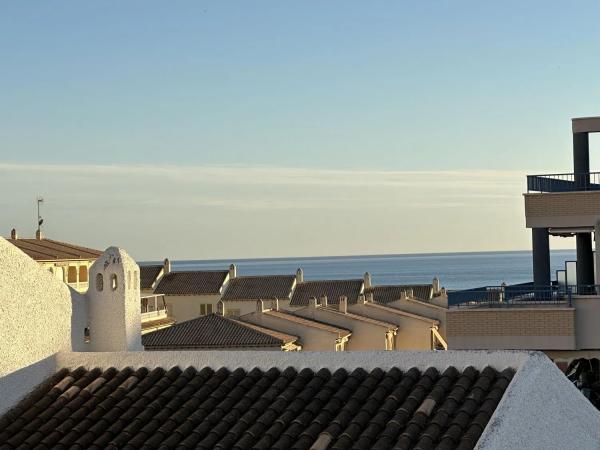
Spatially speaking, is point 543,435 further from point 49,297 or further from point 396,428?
point 49,297

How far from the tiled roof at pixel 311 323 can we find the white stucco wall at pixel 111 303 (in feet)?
134

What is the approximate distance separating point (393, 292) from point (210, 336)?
110 ft

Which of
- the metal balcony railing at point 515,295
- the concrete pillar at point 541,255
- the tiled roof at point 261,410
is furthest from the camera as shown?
the concrete pillar at point 541,255

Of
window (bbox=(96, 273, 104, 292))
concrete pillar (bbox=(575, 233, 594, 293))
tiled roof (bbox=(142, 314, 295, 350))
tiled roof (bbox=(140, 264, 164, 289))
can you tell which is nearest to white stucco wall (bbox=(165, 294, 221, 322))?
tiled roof (bbox=(140, 264, 164, 289))

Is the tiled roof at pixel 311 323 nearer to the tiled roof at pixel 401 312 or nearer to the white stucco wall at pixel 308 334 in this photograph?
the white stucco wall at pixel 308 334

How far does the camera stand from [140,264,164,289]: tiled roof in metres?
87.9

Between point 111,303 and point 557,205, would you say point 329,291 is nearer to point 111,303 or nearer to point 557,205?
point 557,205

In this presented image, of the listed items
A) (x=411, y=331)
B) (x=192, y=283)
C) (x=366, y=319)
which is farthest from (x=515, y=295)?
(x=192, y=283)

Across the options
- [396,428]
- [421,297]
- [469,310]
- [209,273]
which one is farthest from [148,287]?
[396,428]

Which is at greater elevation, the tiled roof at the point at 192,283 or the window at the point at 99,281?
the window at the point at 99,281

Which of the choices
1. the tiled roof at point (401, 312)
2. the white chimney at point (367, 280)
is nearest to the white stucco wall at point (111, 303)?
→ the tiled roof at point (401, 312)

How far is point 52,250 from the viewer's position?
8256 cm

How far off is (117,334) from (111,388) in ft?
8.80

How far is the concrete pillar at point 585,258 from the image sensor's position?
1211 inches
